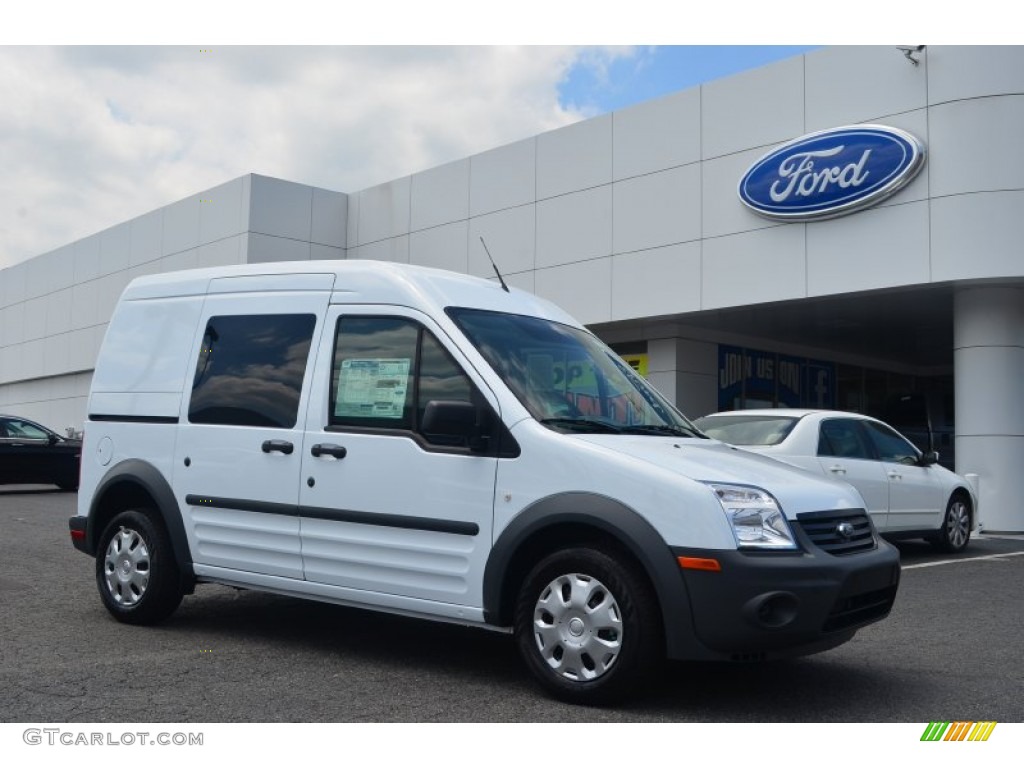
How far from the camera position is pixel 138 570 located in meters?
6.65

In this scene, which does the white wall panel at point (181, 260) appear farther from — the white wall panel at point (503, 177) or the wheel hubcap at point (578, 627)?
the wheel hubcap at point (578, 627)

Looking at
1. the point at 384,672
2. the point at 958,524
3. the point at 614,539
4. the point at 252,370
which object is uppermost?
the point at 252,370

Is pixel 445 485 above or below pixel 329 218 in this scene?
below

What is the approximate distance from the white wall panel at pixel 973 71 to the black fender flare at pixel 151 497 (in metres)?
13.1

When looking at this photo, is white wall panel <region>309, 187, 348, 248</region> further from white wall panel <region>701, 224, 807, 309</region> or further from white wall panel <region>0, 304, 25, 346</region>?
white wall panel <region>0, 304, 25, 346</region>

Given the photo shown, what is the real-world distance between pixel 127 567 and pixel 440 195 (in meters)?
17.5

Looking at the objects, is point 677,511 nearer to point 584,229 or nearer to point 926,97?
point 926,97

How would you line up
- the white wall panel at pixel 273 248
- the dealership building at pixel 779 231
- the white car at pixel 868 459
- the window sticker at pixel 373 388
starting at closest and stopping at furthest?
the window sticker at pixel 373 388 → the white car at pixel 868 459 → the dealership building at pixel 779 231 → the white wall panel at pixel 273 248

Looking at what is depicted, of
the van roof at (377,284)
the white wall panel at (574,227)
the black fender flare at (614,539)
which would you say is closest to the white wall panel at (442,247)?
the white wall panel at (574,227)

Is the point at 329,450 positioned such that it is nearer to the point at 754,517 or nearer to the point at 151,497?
the point at 151,497

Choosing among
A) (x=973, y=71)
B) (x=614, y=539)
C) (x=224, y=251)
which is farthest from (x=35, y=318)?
(x=614, y=539)

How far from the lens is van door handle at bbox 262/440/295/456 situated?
19.4 feet

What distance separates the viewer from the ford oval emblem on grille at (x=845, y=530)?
4949 mm

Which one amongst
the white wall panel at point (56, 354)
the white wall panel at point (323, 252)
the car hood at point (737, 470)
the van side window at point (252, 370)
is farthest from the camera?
the white wall panel at point (56, 354)
